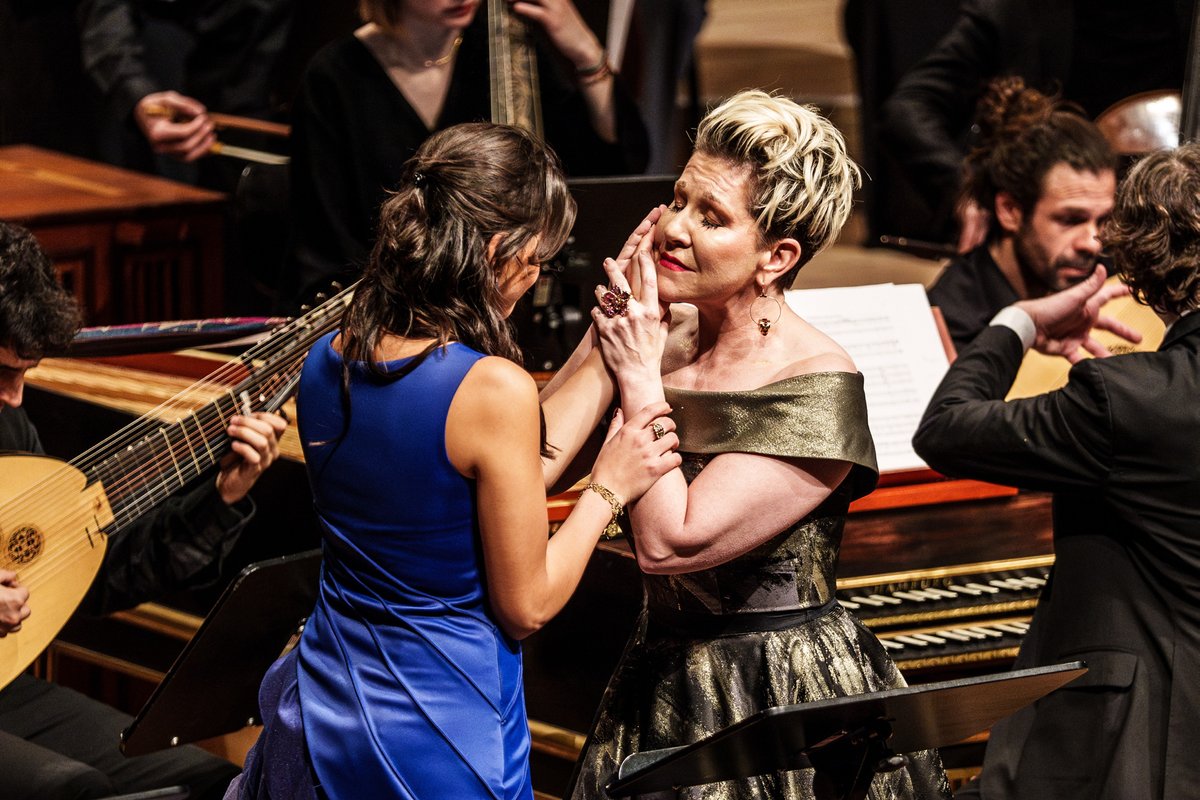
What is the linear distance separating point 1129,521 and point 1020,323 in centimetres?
60

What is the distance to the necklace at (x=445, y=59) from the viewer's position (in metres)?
3.74

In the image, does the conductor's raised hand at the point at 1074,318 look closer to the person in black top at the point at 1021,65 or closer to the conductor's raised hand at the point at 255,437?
the person in black top at the point at 1021,65

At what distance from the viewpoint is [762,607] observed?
232cm

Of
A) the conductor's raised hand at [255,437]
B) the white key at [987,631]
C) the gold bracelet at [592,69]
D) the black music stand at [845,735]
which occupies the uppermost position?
the gold bracelet at [592,69]

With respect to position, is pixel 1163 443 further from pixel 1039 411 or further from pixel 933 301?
pixel 933 301

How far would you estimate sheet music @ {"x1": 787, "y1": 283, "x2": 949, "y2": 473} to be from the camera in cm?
327

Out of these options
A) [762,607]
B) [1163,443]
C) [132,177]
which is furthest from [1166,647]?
[132,177]

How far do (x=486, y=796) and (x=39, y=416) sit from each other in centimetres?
191

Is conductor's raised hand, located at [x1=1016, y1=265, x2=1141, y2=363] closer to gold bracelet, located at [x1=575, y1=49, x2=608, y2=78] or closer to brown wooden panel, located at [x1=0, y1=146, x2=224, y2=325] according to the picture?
gold bracelet, located at [x1=575, y1=49, x2=608, y2=78]

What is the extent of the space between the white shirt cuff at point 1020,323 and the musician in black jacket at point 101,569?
57.1 inches

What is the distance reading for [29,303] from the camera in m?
2.73

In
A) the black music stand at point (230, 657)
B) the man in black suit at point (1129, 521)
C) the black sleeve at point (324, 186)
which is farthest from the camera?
the black sleeve at point (324, 186)

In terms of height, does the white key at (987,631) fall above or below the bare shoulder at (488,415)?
below

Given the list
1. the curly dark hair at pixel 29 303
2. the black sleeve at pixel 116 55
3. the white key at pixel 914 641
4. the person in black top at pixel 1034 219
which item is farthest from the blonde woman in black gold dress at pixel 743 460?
the black sleeve at pixel 116 55
